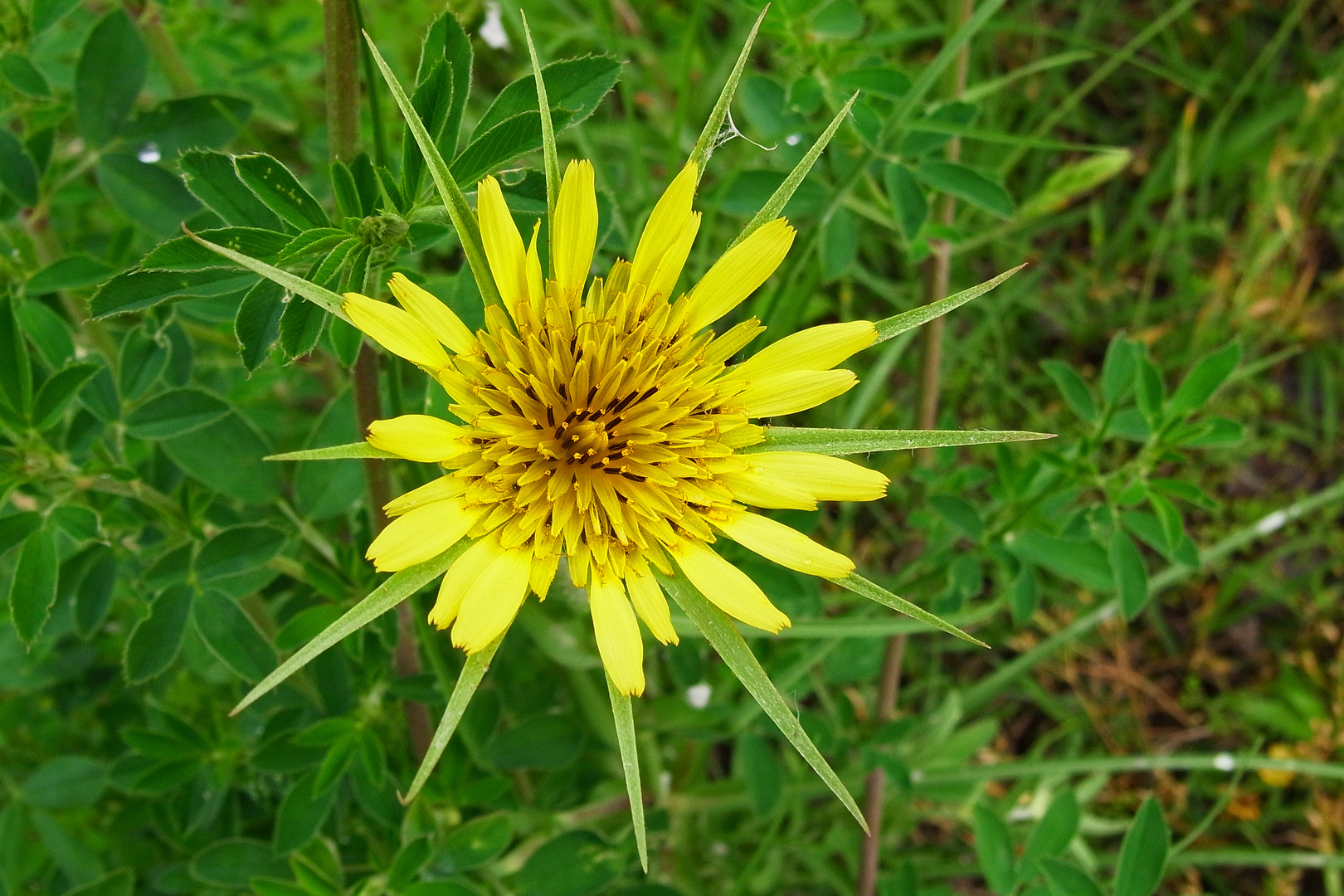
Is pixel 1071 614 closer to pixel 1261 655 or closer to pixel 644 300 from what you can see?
pixel 1261 655

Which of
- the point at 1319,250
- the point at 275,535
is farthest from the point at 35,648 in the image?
the point at 1319,250

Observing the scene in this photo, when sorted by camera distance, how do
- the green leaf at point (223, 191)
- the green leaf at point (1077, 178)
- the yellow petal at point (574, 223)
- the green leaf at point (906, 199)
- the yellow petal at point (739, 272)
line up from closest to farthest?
the yellow petal at point (574, 223) → the yellow petal at point (739, 272) → the green leaf at point (223, 191) → the green leaf at point (906, 199) → the green leaf at point (1077, 178)

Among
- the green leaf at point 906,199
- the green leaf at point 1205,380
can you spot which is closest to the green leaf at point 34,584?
the green leaf at point 906,199

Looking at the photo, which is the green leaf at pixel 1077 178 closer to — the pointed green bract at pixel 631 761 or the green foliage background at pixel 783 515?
the green foliage background at pixel 783 515

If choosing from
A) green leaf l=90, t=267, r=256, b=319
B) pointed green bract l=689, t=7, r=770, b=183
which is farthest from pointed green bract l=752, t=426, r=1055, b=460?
green leaf l=90, t=267, r=256, b=319

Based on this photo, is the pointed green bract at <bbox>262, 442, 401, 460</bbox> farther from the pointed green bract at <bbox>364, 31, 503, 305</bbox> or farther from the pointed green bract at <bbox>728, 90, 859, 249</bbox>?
the pointed green bract at <bbox>728, 90, 859, 249</bbox>
